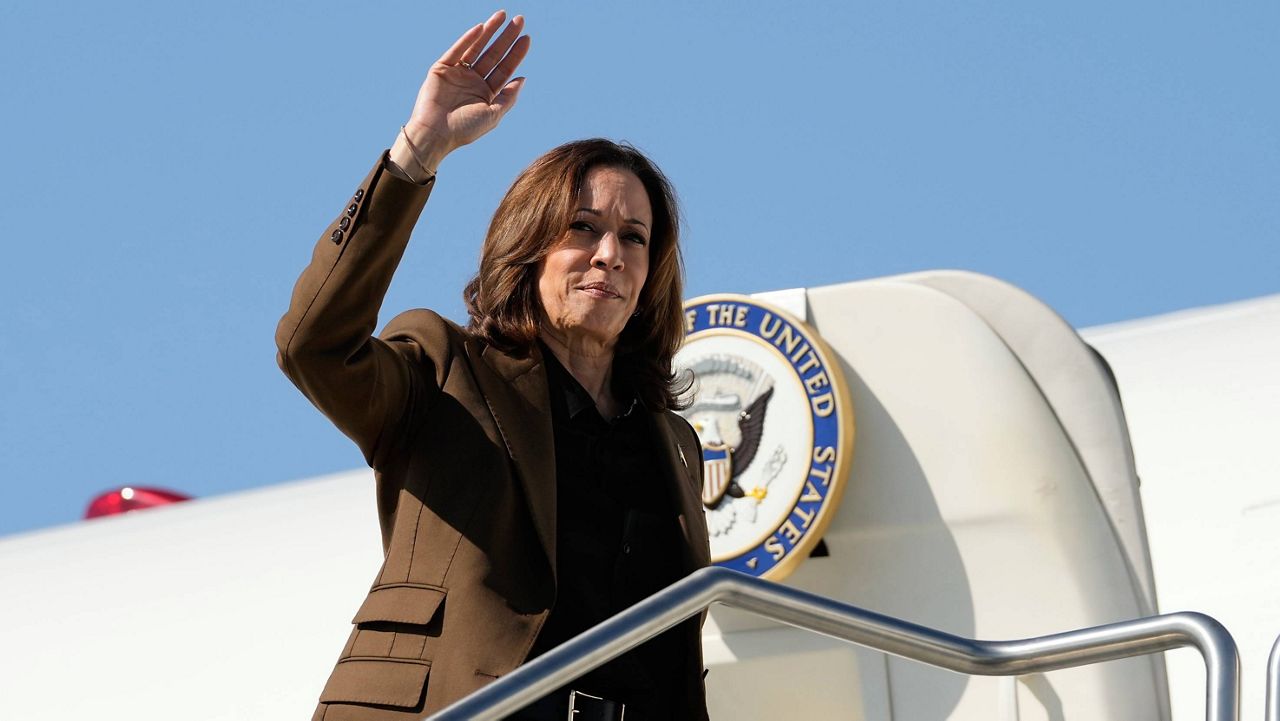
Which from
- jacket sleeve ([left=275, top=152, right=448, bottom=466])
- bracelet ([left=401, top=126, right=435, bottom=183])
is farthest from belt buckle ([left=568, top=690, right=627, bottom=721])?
bracelet ([left=401, top=126, right=435, bottom=183])

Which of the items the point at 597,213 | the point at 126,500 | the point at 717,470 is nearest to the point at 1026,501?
the point at 717,470

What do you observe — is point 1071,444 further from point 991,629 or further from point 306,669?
point 306,669

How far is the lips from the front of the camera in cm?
277

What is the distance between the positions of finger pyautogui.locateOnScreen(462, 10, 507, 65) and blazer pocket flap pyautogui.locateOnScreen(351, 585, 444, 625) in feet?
2.80

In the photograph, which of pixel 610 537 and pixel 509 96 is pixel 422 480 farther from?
→ pixel 509 96

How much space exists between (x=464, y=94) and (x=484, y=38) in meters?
0.14

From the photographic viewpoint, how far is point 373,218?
2492mm

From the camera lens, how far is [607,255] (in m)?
2.77

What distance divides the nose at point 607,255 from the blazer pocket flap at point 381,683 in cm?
74

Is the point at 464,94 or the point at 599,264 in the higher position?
the point at 464,94

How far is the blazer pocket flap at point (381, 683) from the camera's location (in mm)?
2426

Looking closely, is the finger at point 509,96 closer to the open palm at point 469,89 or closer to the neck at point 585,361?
the open palm at point 469,89

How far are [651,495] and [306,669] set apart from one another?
2.96m

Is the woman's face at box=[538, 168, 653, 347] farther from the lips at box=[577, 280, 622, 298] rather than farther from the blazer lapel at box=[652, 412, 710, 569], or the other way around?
the blazer lapel at box=[652, 412, 710, 569]
